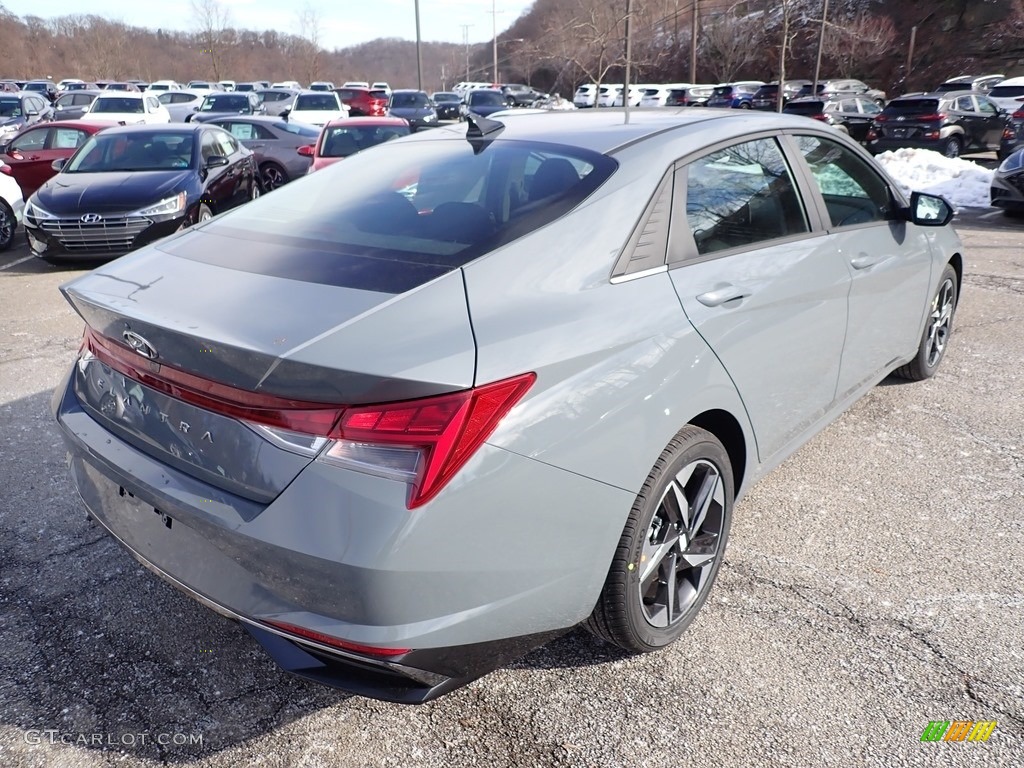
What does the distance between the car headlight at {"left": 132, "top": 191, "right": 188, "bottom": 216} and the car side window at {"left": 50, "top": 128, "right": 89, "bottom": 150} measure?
179 inches

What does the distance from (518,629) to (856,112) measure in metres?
23.4

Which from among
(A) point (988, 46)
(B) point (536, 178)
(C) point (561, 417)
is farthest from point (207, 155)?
(A) point (988, 46)

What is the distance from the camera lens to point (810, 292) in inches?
120

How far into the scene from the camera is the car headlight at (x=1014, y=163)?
1058 centimetres

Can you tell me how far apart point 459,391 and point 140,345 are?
0.90m

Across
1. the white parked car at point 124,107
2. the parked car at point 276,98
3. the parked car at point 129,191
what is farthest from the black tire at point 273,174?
the parked car at point 276,98

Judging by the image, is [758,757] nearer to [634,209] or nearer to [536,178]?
[634,209]

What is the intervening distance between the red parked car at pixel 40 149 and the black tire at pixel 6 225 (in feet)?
6.26

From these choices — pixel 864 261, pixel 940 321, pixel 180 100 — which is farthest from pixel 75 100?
pixel 864 261

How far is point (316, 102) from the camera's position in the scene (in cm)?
2284

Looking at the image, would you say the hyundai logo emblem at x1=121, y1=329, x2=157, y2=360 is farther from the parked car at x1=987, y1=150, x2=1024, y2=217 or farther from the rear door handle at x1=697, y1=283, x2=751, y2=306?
the parked car at x1=987, y1=150, x2=1024, y2=217

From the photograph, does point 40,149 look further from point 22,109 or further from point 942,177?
point 942,177

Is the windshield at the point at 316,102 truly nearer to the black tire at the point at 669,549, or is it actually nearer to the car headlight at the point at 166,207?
the car headlight at the point at 166,207

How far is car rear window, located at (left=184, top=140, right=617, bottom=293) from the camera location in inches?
87.2
